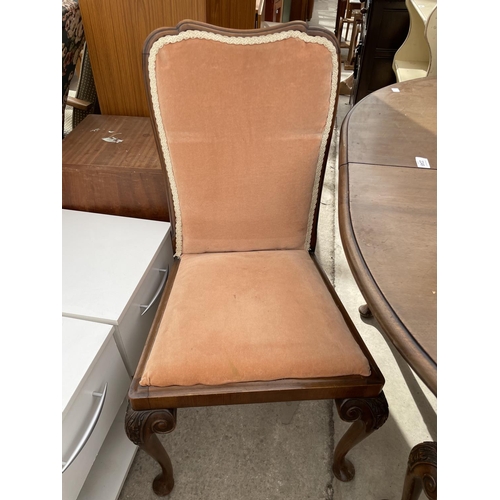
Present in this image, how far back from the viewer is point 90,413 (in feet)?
2.67

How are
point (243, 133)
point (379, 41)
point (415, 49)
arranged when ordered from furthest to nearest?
point (379, 41) → point (415, 49) → point (243, 133)

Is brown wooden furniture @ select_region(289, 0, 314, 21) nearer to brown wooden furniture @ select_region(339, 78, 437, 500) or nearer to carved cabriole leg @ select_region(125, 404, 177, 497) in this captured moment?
brown wooden furniture @ select_region(339, 78, 437, 500)

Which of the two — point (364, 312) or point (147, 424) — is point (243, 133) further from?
point (364, 312)

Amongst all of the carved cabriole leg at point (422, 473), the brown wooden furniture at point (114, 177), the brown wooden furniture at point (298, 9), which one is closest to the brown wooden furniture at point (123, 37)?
the brown wooden furniture at point (114, 177)

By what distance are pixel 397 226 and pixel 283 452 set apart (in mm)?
757

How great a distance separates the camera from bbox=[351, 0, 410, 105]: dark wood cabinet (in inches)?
99.6

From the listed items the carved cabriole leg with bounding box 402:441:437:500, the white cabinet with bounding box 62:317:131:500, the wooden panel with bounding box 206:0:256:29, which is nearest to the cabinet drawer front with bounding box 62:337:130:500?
the white cabinet with bounding box 62:317:131:500

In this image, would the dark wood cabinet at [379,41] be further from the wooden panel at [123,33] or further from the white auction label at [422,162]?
the white auction label at [422,162]

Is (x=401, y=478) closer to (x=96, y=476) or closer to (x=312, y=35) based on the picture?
(x=96, y=476)

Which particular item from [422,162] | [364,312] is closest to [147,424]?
[422,162]

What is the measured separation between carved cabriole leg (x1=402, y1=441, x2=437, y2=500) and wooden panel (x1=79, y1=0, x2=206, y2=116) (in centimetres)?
139

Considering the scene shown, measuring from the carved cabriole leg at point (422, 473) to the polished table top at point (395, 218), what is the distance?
31 centimetres
